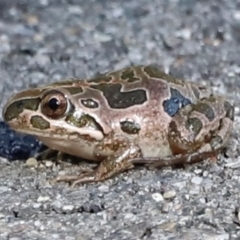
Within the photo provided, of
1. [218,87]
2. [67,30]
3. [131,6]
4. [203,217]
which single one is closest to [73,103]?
[203,217]

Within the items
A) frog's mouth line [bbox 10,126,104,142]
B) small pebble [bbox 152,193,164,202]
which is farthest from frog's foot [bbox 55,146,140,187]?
small pebble [bbox 152,193,164,202]

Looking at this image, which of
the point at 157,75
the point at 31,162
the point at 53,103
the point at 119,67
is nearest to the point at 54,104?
the point at 53,103

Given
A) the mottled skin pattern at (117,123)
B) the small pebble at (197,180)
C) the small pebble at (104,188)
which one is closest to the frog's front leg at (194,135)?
the mottled skin pattern at (117,123)

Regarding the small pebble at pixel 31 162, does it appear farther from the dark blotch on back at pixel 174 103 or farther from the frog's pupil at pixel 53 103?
the dark blotch on back at pixel 174 103

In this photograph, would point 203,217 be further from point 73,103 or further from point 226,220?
point 73,103

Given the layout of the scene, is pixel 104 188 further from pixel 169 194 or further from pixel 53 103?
pixel 53 103

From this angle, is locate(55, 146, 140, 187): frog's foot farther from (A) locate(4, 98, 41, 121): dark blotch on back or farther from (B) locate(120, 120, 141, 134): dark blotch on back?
(A) locate(4, 98, 41, 121): dark blotch on back
